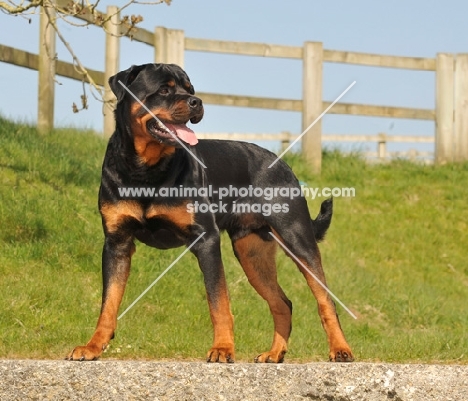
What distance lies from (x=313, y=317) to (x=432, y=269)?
322 centimetres

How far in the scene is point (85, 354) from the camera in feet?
14.7

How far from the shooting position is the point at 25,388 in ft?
14.3

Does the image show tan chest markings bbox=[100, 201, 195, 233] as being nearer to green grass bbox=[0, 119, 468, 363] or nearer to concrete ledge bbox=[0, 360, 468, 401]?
concrete ledge bbox=[0, 360, 468, 401]

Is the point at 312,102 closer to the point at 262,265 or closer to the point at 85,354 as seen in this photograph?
the point at 262,265

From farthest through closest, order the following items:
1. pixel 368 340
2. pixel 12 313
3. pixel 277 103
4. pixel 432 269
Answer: pixel 277 103 < pixel 432 269 < pixel 368 340 < pixel 12 313

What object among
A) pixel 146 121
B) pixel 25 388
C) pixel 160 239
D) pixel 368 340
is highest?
pixel 146 121

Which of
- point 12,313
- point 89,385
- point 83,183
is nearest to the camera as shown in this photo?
point 89,385

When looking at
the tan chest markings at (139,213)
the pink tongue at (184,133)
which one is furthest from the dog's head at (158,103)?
the tan chest markings at (139,213)

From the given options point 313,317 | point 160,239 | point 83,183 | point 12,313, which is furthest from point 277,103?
point 160,239

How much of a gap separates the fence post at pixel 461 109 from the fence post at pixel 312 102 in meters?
2.99

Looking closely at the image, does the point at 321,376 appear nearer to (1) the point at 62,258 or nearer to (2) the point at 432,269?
(1) the point at 62,258

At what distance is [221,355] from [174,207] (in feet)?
2.93

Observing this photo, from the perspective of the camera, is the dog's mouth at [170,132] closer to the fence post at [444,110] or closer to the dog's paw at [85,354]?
the dog's paw at [85,354]

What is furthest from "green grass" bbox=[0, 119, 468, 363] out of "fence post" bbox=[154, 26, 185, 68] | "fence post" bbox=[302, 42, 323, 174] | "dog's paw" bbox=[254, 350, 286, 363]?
"fence post" bbox=[154, 26, 185, 68]
